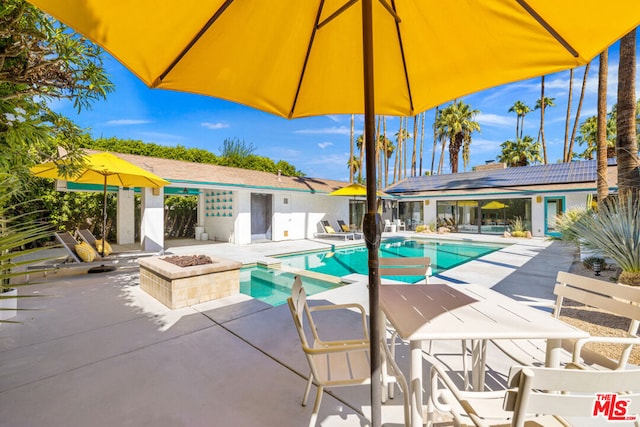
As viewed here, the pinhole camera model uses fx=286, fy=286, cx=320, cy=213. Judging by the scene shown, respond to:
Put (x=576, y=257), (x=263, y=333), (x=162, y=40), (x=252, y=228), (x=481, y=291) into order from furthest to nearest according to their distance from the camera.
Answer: (x=252, y=228) → (x=576, y=257) → (x=263, y=333) → (x=481, y=291) → (x=162, y=40)

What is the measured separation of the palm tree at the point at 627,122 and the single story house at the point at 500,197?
39.4 ft

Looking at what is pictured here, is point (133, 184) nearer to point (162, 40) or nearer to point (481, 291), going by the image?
point (162, 40)

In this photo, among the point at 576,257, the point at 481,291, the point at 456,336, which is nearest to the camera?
the point at 456,336

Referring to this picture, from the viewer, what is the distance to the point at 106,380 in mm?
2768

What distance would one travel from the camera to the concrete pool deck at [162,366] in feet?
7.62

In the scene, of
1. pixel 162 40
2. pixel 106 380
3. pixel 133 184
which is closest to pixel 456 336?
pixel 162 40

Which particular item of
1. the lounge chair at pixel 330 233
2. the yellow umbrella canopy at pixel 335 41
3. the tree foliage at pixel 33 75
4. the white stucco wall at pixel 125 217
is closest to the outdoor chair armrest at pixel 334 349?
the yellow umbrella canopy at pixel 335 41

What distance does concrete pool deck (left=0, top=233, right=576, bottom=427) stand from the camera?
91.4 inches

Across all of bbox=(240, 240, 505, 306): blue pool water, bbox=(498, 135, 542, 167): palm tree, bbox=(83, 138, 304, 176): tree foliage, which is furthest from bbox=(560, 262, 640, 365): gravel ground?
bbox=(498, 135, 542, 167): palm tree

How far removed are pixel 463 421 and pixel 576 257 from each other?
11.3 metres

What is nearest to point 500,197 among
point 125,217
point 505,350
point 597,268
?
point 597,268

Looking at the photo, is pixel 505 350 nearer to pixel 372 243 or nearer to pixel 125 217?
pixel 372 243

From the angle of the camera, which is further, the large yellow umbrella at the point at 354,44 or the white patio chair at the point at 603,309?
the white patio chair at the point at 603,309

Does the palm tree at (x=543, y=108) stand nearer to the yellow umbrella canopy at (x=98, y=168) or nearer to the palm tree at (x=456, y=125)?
the palm tree at (x=456, y=125)
